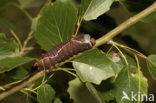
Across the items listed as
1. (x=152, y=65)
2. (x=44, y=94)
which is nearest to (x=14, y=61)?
(x=44, y=94)

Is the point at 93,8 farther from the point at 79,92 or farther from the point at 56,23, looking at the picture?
the point at 79,92

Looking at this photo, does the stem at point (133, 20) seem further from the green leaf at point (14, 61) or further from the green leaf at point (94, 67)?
the green leaf at point (14, 61)

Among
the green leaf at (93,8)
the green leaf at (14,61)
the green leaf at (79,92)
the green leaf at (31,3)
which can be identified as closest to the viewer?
the green leaf at (14,61)

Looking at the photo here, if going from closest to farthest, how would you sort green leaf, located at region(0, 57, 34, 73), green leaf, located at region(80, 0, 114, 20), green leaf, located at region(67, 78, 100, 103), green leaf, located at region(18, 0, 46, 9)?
green leaf, located at region(0, 57, 34, 73)
green leaf, located at region(80, 0, 114, 20)
green leaf, located at region(67, 78, 100, 103)
green leaf, located at region(18, 0, 46, 9)

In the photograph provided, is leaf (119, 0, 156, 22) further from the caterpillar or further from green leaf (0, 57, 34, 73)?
green leaf (0, 57, 34, 73)

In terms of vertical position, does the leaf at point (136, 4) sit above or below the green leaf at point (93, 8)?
below

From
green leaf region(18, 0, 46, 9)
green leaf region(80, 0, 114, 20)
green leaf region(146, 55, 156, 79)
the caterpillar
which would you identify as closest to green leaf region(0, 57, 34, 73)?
the caterpillar

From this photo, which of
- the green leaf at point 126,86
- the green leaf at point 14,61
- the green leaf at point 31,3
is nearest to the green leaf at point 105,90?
the green leaf at point 126,86
